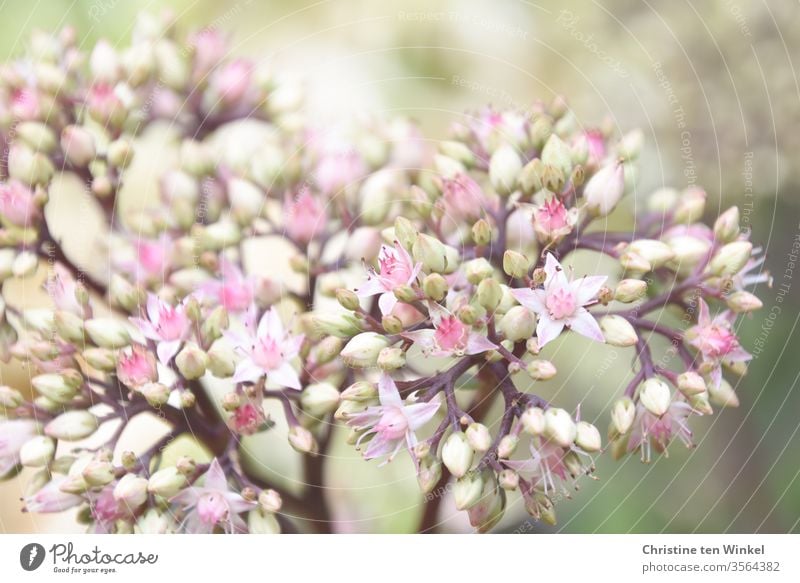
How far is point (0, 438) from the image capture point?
0.84 metres

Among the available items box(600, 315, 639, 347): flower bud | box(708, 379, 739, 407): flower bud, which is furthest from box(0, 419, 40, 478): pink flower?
box(708, 379, 739, 407): flower bud

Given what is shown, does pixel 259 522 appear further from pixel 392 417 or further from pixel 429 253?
pixel 429 253

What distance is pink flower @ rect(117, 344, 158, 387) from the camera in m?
0.78

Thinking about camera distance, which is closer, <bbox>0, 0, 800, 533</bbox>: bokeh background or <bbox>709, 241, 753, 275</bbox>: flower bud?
<bbox>709, 241, 753, 275</bbox>: flower bud

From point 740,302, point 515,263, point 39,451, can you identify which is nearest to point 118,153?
point 39,451

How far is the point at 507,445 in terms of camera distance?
2.42 feet

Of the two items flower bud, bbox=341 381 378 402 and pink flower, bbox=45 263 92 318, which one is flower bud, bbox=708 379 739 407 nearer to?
flower bud, bbox=341 381 378 402

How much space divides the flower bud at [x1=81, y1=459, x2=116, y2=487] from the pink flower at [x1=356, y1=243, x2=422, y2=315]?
0.91ft

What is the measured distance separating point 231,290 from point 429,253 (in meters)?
0.22

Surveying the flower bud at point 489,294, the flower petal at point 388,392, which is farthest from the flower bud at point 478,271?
the flower petal at point 388,392

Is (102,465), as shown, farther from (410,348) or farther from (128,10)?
(128,10)

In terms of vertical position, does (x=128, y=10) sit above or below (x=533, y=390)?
above
